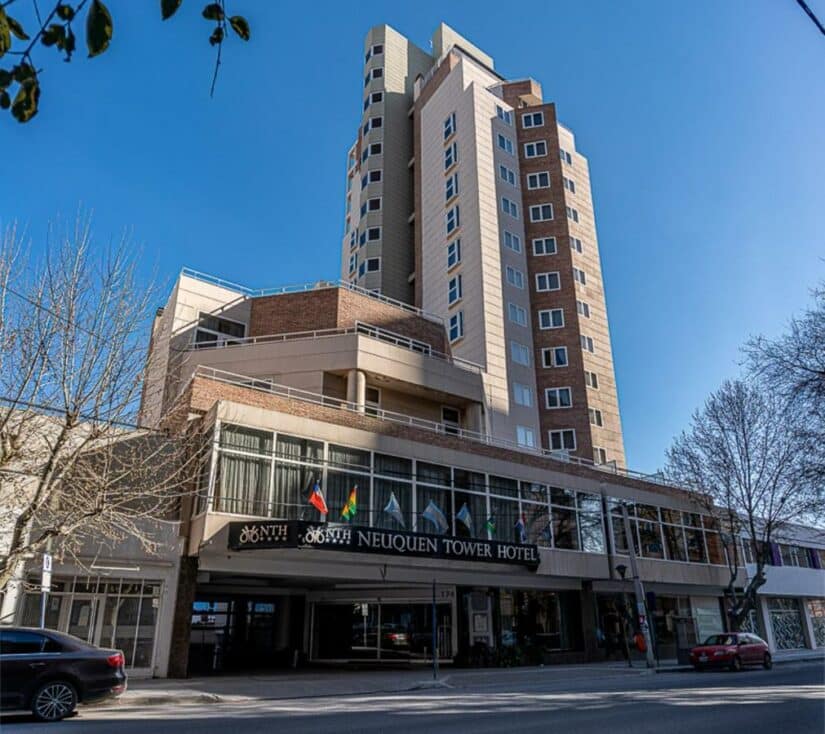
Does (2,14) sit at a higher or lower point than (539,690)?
higher

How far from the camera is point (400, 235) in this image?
5116cm

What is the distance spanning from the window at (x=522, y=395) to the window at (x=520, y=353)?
64.2 inches

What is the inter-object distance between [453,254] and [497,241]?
10.4 feet

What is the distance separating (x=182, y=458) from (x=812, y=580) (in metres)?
40.6

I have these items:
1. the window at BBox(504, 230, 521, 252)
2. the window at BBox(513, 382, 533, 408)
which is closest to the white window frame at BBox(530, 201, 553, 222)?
the window at BBox(504, 230, 521, 252)

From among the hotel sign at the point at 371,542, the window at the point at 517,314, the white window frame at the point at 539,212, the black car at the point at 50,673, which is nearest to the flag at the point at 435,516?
the hotel sign at the point at 371,542

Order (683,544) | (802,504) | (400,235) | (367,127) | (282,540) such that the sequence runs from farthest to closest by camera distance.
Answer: (367,127), (400,235), (683,544), (802,504), (282,540)

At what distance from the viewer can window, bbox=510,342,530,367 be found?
4041 cm

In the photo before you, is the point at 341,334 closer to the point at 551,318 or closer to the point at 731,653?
the point at 551,318

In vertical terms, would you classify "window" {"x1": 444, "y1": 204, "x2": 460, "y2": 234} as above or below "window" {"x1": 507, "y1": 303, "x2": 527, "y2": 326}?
above

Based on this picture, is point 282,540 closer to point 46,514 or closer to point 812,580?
point 46,514

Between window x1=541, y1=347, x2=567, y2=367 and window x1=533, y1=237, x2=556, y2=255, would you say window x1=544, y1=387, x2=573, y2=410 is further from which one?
window x1=533, y1=237, x2=556, y2=255

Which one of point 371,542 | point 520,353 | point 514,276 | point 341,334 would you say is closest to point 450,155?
point 514,276

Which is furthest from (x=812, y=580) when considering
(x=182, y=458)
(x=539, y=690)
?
(x=182, y=458)
